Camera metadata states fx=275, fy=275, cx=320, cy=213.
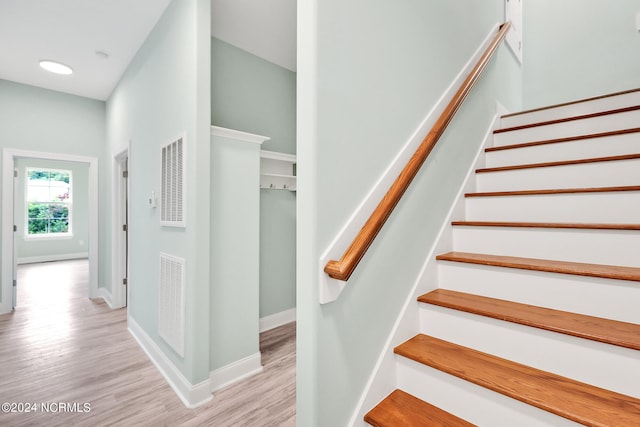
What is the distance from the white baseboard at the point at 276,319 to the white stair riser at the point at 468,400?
2.08 metres

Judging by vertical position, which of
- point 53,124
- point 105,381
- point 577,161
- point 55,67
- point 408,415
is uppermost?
point 55,67

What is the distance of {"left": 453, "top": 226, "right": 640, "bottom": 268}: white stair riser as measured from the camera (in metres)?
1.21

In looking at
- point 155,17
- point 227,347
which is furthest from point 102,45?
point 227,347

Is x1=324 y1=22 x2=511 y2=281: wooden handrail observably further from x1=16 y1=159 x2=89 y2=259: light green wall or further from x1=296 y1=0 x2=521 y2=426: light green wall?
x1=16 y1=159 x2=89 y2=259: light green wall

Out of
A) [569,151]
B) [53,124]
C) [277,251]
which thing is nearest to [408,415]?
[569,151]

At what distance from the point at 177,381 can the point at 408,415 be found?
5.69 ft

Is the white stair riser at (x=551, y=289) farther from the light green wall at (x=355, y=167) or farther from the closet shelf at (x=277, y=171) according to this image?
the closet shelf at (x=277, y=171)

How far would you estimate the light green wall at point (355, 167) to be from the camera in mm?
→ 990

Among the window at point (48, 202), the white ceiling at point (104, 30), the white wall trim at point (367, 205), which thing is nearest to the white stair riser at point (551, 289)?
the white wall trim at point (367, 205)

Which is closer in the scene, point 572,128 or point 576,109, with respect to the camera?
point 572,128

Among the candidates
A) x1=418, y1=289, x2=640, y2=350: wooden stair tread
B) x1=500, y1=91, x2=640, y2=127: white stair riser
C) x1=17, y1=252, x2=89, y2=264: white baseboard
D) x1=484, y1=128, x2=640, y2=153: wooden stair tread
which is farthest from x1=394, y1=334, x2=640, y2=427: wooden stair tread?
x1=17, y1=252, x2=89, y2=264: white baseboard

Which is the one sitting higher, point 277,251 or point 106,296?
point 277,251

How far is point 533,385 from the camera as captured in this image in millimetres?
954

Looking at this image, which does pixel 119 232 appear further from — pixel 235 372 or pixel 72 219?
pixel 72 219
